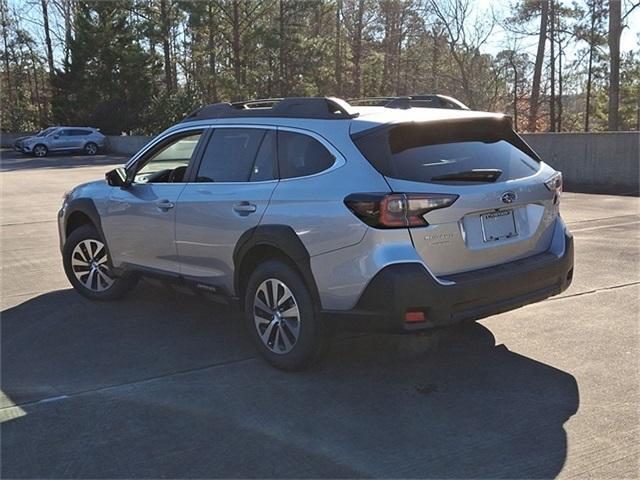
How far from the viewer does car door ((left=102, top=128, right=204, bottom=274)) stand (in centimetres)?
526

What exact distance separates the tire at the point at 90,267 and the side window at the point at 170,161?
0.79m

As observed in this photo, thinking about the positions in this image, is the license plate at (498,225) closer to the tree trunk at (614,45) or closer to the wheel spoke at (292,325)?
the wheel spoke at (292,325)

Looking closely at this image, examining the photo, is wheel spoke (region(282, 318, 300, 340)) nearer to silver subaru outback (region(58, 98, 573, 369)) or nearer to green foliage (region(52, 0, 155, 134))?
→ silver subaru outback (region(58, 98, 573, 369))

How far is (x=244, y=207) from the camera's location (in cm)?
453

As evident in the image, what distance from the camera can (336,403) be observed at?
3.90 metres

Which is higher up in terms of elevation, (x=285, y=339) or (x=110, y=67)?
(x=110, y=67)

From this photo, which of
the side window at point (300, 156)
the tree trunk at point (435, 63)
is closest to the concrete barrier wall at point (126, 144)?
the tree trunk at point (435, 63)

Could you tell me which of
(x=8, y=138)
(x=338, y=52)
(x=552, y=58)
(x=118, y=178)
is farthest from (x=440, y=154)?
(x=8, y=138)

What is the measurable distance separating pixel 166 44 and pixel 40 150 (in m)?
13.1

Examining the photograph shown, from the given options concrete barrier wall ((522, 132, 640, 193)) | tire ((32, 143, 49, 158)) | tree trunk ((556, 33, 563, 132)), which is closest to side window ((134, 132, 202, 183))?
concrete barrier wall ((522, 132, 640, 193))

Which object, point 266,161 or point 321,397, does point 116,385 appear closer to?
point 321,397

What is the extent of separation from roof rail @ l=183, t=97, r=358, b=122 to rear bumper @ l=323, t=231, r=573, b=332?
3.81 feet

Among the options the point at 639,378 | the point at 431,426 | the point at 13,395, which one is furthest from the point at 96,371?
the point at 639,378

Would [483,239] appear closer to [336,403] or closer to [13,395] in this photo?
[336,403]
